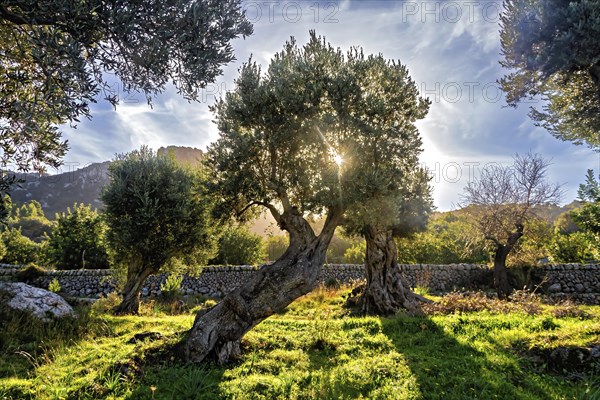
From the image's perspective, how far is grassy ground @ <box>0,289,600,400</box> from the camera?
6703mm

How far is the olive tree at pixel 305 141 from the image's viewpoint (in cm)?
1058

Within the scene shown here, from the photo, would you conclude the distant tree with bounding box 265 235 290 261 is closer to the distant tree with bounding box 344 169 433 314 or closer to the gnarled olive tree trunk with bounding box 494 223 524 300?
the distant tree with bounding box 344 169 433 314

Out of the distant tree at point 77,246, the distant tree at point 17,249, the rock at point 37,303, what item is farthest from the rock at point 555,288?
the distant tree at point 17,249

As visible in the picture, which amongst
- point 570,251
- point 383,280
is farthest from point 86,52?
point 570,251

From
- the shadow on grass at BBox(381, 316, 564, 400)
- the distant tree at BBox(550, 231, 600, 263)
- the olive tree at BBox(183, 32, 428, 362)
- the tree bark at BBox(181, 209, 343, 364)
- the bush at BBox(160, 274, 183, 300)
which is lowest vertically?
the bush at BBox(160, 274, 183, 300)

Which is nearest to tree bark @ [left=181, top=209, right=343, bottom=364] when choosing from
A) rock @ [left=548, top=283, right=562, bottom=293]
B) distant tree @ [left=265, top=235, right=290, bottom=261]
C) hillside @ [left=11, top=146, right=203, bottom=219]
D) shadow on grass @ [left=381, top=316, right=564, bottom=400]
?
shadow on grass @ [left=381, top=316, right=564, bottom=400]

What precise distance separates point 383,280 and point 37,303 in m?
15.5

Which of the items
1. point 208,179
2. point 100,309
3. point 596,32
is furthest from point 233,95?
point 100,309

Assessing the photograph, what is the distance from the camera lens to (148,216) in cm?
1552

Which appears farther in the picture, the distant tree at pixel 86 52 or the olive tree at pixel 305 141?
the olive tree at pixel 305 141

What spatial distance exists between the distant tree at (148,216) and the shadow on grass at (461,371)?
35.1 ft

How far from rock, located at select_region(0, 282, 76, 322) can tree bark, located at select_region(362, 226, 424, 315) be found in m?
13.5

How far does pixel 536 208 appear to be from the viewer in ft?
70.2

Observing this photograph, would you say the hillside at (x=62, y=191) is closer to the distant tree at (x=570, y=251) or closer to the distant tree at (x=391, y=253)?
the distant tree at (x=391, y=253)
